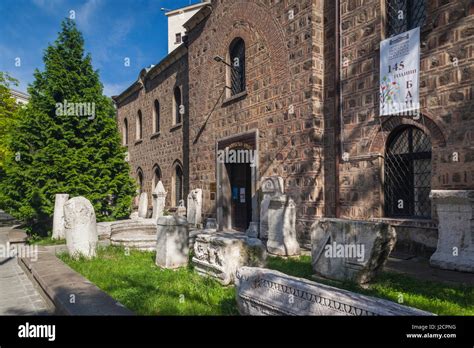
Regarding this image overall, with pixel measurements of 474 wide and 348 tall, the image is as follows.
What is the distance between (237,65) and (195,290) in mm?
8372

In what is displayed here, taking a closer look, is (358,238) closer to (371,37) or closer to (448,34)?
(448,34)

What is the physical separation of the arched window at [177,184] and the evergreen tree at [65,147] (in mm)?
3473

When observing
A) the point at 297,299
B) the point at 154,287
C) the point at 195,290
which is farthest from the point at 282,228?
the point at 297,299

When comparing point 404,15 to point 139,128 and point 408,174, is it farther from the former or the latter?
point 139,128

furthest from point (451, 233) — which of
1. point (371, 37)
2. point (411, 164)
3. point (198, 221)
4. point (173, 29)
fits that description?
point (173, 29)

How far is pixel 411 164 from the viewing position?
258 inches

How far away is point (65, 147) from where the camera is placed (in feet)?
34.5

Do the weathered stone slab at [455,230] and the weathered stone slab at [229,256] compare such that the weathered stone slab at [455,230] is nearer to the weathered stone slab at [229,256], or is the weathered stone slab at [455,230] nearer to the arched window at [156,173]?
the weathered stone slab at [229,256]

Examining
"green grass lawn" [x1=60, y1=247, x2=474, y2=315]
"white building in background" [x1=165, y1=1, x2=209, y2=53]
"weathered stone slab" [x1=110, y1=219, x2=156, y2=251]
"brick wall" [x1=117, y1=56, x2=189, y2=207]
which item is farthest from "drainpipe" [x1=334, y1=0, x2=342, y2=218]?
"white building in background" [x1=165, y1=1, x2=209, y2=53]

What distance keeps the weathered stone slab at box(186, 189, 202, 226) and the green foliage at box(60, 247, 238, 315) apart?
520 centimetres

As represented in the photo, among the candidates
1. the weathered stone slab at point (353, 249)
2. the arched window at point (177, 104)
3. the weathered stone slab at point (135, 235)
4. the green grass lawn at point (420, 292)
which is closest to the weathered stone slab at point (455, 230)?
the green grass lawn at point (420, 292)

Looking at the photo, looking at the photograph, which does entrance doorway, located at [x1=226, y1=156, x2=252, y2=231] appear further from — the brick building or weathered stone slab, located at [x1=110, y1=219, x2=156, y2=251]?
weathered stone slab, located at [x1=110, y1=219, x2=156, y2=251]

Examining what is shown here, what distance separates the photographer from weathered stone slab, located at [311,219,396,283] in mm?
4586

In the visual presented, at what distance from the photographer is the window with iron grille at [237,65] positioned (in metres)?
10.6
